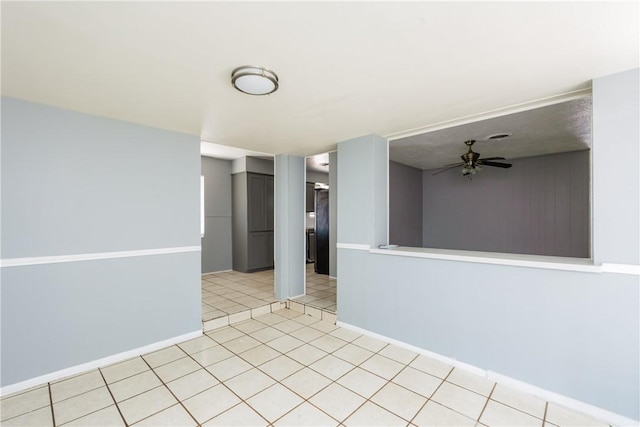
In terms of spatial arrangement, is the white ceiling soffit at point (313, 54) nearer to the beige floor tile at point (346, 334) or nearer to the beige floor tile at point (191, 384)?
the beige floor tile at point (191, 384)

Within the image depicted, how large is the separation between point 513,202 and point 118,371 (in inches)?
251

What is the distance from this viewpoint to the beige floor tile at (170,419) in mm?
1766

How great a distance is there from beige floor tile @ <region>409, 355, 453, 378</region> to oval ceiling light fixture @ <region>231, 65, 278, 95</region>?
8.46ft

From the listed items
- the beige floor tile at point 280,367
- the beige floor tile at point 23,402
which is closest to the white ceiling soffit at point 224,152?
the beige floor tile at point 280,367

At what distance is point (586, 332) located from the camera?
74.2 inches

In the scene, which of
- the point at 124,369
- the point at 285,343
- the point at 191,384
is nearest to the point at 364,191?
the point at 285,343

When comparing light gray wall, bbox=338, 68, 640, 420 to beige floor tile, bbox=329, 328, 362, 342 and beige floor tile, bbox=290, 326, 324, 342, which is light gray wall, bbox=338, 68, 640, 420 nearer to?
beige floor tile, bbox=329, 328, 362, 342

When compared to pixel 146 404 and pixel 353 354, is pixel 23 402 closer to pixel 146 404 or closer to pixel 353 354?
pixel 146 404

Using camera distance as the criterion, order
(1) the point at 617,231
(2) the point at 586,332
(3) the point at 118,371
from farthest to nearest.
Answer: (3) the point at 118,371
(2) the point at 586,332
(1) the point at 617,231

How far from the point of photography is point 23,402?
1.96m

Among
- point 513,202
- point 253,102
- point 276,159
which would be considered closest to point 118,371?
point 253,102

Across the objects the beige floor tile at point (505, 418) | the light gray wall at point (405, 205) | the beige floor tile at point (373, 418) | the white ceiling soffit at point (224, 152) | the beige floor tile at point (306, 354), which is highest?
the white ceiling soffit at point (224, 152)

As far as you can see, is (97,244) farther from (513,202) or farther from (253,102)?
(513,202)

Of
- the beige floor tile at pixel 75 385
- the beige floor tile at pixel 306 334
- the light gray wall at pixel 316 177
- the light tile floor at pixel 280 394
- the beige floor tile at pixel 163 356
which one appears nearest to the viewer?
the light tile floor at pixel 280 394
